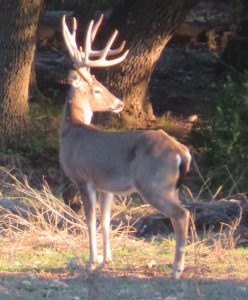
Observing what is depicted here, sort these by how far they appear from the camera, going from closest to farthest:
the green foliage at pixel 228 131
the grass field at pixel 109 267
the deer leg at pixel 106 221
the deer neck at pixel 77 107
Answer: the grass field at pixel 109 267
the deer leg at pixel 106 221
the deer neck at pixel 77 107
the green foliage at pixel 228 131

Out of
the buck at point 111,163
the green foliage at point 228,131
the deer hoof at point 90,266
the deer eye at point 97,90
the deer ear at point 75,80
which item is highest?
the deer ear at point 75,80

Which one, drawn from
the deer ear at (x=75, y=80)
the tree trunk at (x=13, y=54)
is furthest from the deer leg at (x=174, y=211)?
the tree trunk at (x=13, y=54)

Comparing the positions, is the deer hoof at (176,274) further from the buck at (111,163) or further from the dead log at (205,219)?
the dead log at (205,219)

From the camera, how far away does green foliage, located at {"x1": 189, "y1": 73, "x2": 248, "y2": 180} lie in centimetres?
1457

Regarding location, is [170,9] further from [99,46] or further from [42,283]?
[42,283]

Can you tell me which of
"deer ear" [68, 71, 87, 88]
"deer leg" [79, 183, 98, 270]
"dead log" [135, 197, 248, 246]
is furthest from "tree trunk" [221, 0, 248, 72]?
"deer leg" [79, 183, 98, 270]

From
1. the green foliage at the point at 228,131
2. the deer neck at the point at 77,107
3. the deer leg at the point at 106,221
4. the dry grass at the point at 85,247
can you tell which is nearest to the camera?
the dry grass at the point at 85,247

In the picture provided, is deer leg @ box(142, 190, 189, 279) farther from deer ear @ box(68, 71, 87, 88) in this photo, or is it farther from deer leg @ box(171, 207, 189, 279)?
deer ear @ box(68, 71, 87, 88)

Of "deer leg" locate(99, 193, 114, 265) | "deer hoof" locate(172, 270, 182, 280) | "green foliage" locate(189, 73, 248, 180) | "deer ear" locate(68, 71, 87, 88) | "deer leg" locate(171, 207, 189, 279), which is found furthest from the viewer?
"green foliage" locate(189, 73, 248, 180)

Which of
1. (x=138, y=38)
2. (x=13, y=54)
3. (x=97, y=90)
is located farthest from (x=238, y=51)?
(x=97, y=90)

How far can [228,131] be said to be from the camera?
14.6 m

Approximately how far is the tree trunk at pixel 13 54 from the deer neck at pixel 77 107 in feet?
19.5

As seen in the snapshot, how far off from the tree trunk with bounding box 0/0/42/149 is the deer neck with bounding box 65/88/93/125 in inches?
234

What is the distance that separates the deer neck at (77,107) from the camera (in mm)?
9844
